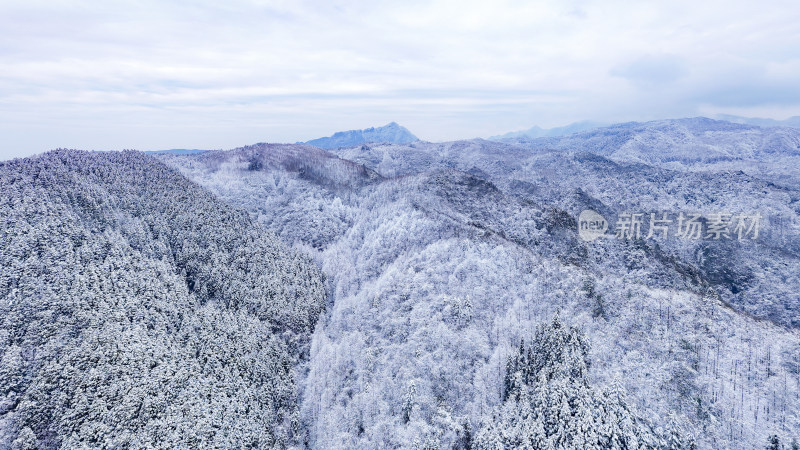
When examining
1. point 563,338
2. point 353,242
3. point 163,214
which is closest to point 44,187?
point 163,214

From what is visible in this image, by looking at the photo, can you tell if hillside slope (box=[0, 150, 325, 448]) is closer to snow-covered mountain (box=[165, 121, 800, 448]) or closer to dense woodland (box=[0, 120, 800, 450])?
dense woodland (box=[0, 120, 800, 450])

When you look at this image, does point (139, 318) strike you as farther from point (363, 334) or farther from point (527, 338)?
point (527, 338)

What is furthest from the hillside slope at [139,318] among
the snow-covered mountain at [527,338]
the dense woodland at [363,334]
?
the snow-covered mountain at [527,338]

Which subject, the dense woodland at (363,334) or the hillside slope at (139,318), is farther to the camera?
the hillside slope at (139,318)

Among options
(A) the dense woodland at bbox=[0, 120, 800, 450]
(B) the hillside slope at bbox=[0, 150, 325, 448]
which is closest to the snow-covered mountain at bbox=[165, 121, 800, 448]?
(A) the dense woodland at bbox=[0, 120, 800, 450]

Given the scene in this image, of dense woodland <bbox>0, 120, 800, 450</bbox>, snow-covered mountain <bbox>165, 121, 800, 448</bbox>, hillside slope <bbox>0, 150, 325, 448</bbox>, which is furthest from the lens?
hillside slope <bbox>0, 150, 325, 448</bbox>

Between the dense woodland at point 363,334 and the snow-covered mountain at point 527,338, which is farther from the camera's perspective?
the dense woodland at point 363,334

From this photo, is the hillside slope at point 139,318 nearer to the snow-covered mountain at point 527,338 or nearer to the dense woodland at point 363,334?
the dense woodland at point 363,334

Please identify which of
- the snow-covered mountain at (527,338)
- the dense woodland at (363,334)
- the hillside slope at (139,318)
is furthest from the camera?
the hillside slope at (139,318)

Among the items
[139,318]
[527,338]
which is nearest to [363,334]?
[527,338]

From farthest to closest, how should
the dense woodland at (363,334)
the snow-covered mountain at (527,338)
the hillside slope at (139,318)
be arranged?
the hillside slope at (139,318)
the dense woodland at (363,334)
the snow-covered mountain at (527,338)

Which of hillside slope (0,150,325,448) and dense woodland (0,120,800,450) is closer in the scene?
dense woodland (0,120,800,450)
